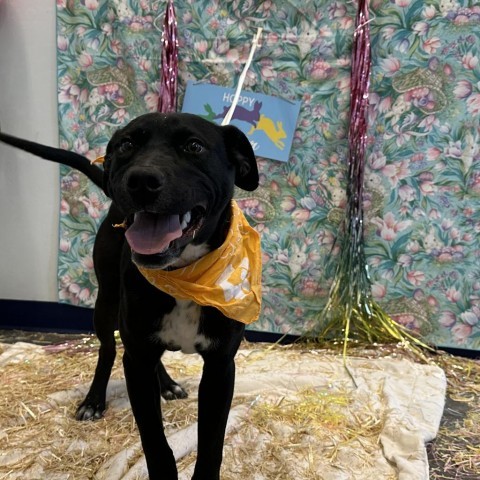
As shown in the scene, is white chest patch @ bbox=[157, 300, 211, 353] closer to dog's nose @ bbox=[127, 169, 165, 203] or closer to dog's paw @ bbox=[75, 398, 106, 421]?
dog's nose @ bbox=[127, 169, 165, 203]

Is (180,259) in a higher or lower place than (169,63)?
lower

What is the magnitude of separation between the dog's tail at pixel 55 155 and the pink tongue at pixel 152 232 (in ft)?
2.50

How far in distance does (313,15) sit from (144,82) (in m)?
1.07

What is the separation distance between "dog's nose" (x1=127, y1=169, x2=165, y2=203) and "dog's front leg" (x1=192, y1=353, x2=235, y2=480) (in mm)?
625

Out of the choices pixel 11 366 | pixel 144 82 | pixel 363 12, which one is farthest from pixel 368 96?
pixel 11 366

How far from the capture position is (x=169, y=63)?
3049mm

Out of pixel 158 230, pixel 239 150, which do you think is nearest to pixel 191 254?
pixel 158 230

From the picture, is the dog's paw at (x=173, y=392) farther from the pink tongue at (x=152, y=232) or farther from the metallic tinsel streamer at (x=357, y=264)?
the pink tongue at (x=152, y=232)

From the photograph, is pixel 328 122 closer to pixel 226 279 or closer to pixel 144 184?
pixel 226 279

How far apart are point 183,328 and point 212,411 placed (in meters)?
0.29

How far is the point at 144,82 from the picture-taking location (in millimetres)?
3164

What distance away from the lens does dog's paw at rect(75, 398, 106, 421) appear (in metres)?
2.31

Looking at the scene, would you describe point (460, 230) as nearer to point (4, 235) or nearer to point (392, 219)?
point (392, 219)

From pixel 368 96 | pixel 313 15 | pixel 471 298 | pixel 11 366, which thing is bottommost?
pixel 11 366
